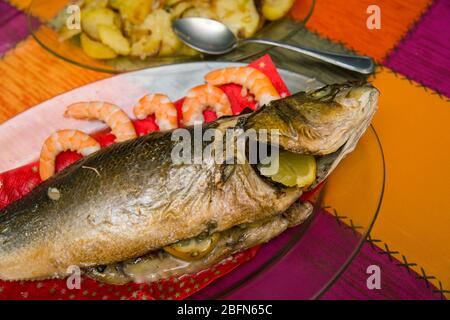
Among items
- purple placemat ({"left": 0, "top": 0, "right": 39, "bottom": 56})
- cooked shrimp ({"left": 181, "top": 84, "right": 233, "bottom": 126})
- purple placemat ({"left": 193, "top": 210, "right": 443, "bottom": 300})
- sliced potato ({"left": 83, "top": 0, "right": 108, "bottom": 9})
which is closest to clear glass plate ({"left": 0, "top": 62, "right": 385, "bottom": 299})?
purple placemat ({"left": 193, "top": 210, "right": 443, "bottom": 300})

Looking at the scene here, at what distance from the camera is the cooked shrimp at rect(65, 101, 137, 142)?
5.01 ft

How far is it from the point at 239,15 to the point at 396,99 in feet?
2.36

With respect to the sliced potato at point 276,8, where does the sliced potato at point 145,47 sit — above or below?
below

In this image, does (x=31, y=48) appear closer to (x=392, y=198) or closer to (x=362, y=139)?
(x=362, y=139)

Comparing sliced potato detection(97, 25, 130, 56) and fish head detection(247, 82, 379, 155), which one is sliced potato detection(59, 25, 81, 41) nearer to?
sliced potato detection(97, 25, 130, 56)

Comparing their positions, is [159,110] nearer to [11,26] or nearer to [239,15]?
[239,15]

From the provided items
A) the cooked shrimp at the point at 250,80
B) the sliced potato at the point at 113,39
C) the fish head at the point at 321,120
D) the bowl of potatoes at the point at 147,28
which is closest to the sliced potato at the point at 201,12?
the bowl of potatoes at the point at 147,28

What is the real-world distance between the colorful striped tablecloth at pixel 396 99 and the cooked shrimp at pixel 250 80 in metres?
0.34

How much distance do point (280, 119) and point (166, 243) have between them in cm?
43

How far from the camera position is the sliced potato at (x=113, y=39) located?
5.90 feet

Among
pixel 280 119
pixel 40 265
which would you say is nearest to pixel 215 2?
pixel 280 119

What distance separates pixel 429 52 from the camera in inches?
72.1

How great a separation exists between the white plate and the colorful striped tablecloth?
263mm

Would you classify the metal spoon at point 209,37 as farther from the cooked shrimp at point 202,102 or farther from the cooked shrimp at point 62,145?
the cooked shrimp at point 62,145
